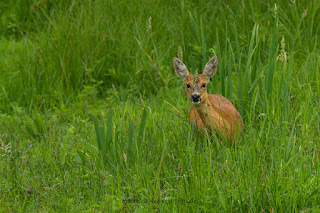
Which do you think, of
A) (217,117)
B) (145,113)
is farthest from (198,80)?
(145,113)

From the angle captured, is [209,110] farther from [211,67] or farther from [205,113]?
[211,67]

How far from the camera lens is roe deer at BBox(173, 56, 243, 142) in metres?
4.17

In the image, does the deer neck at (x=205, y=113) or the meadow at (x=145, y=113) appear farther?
the deer neck at (x=205, y=113)

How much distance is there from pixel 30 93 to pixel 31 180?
2.26m

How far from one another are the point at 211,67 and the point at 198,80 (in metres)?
0.20

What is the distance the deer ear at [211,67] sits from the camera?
443cm

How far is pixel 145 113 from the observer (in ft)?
12.9

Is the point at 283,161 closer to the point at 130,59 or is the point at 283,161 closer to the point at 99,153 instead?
the point at 99,153

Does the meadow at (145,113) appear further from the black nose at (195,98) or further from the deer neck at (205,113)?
the black nose at (195,98)

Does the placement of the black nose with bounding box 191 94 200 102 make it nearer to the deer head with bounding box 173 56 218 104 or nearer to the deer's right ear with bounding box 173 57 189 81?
the deer head with bounding box 173 56 218 104

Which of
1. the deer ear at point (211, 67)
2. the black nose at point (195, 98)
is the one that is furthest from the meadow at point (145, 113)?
the black nose at point (195, 98)

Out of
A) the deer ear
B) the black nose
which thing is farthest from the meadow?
the black nose

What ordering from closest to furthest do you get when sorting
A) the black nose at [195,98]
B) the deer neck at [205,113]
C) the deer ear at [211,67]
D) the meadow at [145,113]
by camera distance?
the meadow at [145,113] < the black nose at [195,98] < the deer neck at [205,113] < the deer ear at [211,67]

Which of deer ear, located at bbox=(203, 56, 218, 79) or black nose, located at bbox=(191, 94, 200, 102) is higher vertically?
deer ear, located at bbox=(203, 56, 218, 79)
